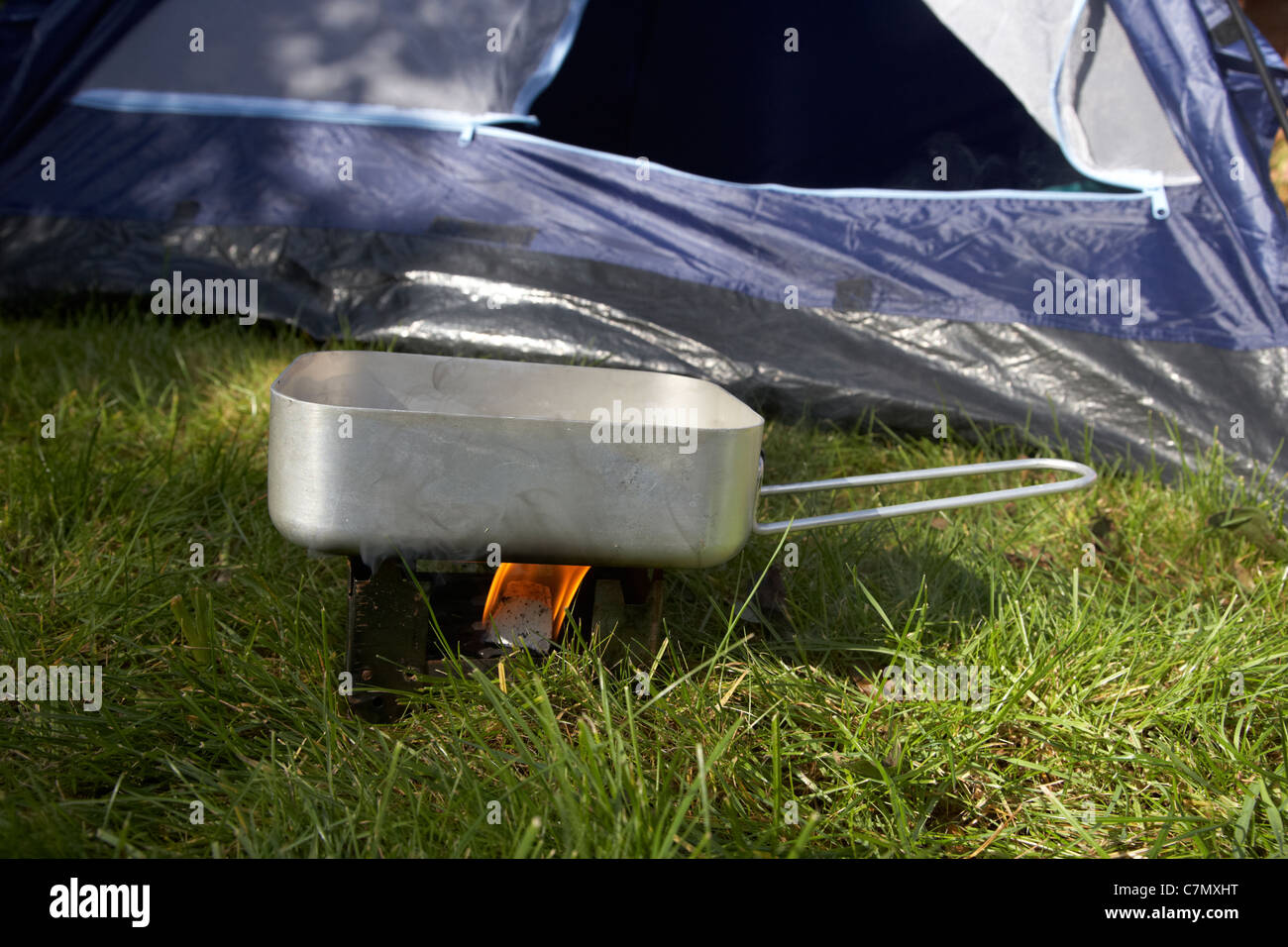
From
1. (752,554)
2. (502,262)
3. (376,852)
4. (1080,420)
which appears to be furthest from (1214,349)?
(376,852)

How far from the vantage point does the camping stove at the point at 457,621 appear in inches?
41.5

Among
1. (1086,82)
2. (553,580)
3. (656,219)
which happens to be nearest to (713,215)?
(656,219)

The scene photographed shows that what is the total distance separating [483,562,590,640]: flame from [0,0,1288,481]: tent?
0.86 meters

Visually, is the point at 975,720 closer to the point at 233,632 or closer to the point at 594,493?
the point at 594,493

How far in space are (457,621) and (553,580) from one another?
4.7 inches

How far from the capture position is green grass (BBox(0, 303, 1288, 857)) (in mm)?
937

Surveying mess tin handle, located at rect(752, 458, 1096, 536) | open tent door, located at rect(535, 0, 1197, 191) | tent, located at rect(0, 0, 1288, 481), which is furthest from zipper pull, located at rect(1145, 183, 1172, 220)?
mess tin handle, located at rect(752, 458, 1096, 536)

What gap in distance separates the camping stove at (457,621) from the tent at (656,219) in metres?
0.86

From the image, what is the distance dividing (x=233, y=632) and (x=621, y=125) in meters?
2.18

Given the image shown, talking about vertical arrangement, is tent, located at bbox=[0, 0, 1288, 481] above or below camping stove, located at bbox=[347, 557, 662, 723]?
above

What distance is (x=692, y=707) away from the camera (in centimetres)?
109

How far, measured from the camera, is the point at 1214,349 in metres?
1.82

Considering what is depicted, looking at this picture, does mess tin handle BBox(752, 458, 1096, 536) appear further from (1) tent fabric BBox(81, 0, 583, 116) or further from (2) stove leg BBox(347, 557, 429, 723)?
(1) tent fabric BBox(81, 0, 583, 116)

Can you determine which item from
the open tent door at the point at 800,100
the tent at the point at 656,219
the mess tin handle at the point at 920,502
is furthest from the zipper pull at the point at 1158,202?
the mess tin handle at the point at 920,502
